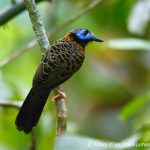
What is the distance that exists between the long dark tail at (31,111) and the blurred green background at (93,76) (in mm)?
661

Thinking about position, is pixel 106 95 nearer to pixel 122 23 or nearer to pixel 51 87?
pixel 122 23

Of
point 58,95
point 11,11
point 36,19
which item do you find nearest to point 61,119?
point 58,95

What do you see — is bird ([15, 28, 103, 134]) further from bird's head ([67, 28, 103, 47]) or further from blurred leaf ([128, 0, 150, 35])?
blurred leaf ([128, 0, 150, 35])

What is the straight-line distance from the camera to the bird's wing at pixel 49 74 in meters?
3.73

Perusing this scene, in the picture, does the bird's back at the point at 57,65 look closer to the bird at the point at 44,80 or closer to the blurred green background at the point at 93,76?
the bird at the point at 44,80

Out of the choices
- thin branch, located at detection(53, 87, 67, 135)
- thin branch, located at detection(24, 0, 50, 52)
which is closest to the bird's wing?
thin branch, located at detection(24, 0, 50, 52)

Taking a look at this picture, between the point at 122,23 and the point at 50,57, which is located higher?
the point at 122,23

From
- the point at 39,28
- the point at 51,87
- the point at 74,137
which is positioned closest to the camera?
the point at 74,137

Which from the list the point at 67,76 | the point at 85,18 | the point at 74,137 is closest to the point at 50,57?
the point at 67,76

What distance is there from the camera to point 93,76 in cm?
652

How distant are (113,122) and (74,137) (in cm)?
342

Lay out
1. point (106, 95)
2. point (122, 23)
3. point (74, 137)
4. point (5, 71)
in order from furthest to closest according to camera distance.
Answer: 1. point (106, 95)
2. point (5, 71)
3. point (122, 23)
4. point (74, 137)

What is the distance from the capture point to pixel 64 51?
13.3 ft

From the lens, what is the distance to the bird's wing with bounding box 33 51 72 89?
3.73 m
